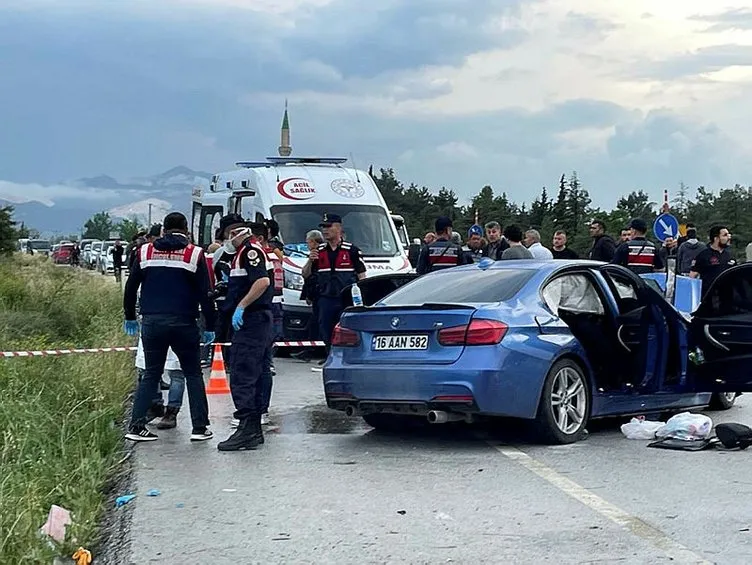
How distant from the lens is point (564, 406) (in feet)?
29.0

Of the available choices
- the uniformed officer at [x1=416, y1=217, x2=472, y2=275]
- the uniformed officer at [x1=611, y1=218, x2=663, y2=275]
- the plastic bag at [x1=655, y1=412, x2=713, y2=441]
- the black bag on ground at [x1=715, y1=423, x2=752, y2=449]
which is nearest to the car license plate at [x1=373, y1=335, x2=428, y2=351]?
the plastic bag at [x1=655, y1=412, x2=713, y2=441]

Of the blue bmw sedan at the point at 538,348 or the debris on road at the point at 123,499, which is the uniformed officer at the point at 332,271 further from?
the debris on road at the point at 123,499

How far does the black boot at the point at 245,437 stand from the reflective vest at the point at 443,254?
5968 mm

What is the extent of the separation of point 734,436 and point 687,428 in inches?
16.7

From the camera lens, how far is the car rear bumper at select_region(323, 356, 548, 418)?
326 inches

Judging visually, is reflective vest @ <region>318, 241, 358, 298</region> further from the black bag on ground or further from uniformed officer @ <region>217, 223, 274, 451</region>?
the black bag on ground

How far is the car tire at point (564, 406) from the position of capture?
8.61 metres

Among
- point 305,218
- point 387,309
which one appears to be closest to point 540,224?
point 305,218

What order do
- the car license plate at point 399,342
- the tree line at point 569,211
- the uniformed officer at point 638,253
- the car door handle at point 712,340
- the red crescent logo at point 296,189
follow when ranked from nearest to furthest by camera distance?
the car license plate at point 399,342 < the car door handle at point 712,340 < the uniformed officer at point 638,253 < the red crescent logo at point 296,189 < the tree line at point 569,211

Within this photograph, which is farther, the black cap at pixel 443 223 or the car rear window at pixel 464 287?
the black cap at pixel 443 223

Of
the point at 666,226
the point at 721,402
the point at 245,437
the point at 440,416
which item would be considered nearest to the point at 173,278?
the point at 245,437

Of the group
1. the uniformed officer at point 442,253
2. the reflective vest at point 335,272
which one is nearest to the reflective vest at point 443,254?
the uniformed officer at point 442,253

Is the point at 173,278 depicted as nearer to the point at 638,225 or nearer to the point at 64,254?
the point at 638,225

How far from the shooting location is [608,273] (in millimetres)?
9727
